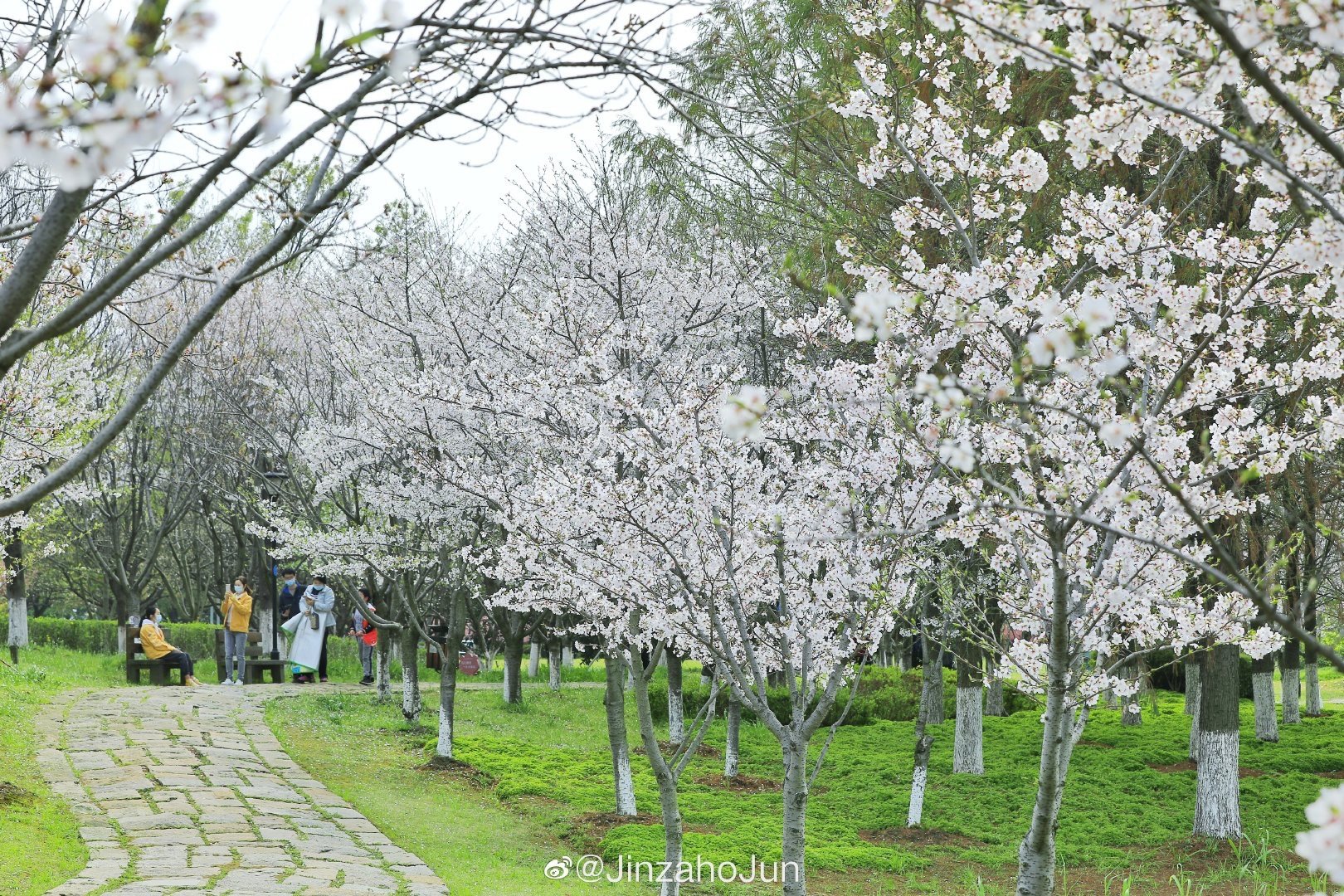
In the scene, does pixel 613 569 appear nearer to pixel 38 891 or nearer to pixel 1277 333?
pixel 38 891

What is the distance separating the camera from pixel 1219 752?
32.7ft

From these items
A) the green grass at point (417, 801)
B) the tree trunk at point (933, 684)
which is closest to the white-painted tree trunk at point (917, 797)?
the tree trunk at point (933, 684)

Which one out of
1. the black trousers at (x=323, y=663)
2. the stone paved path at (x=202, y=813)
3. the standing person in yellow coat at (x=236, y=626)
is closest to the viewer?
the stone paved path at (x=202, y=813)

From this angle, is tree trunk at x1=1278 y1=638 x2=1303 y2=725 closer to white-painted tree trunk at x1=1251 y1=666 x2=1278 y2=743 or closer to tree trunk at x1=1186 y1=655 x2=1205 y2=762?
tree trunk at x1=1186 y1=655 x2=1205 y2=762

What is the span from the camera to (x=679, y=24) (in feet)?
10.9

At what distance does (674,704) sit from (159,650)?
7537mm

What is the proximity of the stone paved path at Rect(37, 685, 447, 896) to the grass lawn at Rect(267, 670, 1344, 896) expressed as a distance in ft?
1.51

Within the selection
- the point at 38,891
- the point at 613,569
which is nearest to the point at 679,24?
the point at 613,569

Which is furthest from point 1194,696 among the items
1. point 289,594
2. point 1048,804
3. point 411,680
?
point 289,594

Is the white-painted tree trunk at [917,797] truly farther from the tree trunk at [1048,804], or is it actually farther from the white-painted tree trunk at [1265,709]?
the white-painted tree trunk at [1265,709]

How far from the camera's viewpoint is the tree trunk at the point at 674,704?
14312 millimetres

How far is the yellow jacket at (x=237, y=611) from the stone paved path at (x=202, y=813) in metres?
2.68

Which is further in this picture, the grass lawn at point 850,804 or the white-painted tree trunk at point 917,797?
the white-painted tree trunk at point 917,797

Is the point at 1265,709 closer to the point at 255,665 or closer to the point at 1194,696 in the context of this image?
the point at 1194,696
